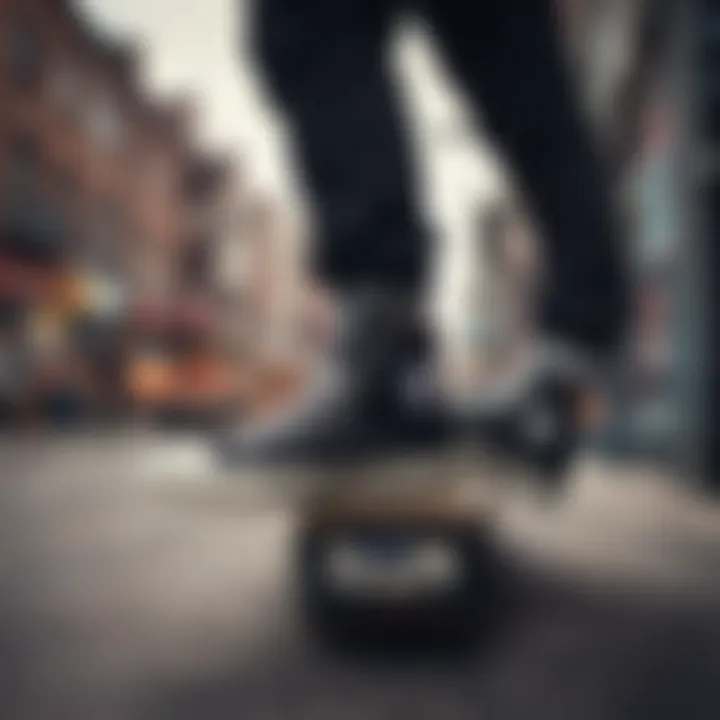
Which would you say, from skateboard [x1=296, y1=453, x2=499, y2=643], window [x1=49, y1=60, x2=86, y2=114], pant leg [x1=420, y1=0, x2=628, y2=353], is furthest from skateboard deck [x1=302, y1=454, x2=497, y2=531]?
A: window [x1=49, y1=60, x2=86, y2=114]

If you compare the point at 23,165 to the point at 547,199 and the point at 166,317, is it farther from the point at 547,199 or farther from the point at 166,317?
the point at 547,199

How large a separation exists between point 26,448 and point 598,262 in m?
0.30

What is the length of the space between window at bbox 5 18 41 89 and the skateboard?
23 centimetres

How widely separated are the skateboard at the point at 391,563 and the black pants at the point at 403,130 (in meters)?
0.12

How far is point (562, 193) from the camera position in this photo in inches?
16.2

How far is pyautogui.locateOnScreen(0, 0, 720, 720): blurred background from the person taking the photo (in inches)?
12.0

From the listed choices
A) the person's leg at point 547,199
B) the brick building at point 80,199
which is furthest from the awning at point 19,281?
the person's leg at point 547,199

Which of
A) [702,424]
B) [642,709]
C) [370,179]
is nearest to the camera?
[642,709]

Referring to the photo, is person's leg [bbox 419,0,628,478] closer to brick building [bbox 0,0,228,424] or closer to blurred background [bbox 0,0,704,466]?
blurred background [bbox 0,0,704,466]

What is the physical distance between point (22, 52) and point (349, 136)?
15cm

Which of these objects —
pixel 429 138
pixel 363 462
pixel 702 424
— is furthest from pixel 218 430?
pixel 702 424

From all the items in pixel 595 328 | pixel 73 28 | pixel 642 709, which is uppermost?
pixel 73 28

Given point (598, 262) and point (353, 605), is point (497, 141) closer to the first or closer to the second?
point (598, 262)

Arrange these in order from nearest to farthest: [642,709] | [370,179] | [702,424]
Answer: [642,709] < [370,179] < [702,424]
